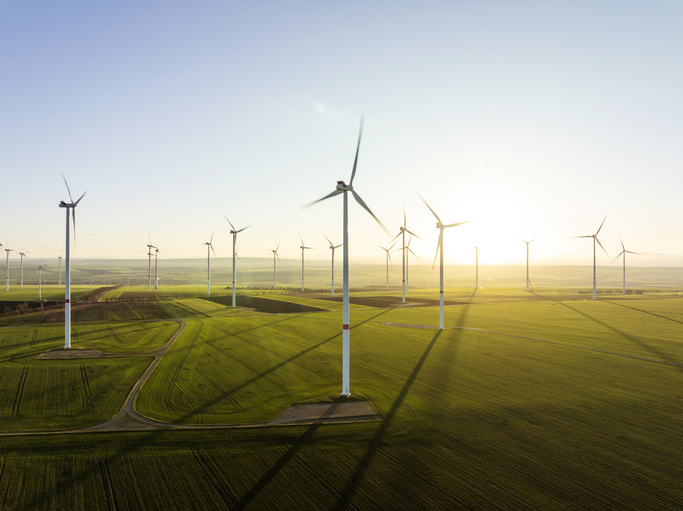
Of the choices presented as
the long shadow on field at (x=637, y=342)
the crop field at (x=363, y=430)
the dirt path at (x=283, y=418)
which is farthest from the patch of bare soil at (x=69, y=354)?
the long shadow on field at (x=637, y=342)

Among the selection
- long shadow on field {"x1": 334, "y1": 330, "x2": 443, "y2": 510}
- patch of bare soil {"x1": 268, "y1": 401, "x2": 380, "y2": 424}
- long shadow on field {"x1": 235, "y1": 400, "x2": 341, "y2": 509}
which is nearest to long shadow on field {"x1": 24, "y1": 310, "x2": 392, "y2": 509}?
long shadow on field {"x1": 235, "y1": 400, "x2": 341, "y2": 509}

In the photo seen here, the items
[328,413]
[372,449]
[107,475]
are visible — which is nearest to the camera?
[107,475]

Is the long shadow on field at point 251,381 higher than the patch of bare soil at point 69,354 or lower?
lower

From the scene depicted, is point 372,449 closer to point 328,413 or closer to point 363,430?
point 363,430

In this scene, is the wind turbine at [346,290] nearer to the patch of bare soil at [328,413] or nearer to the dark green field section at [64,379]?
the patch of bare soil at [328,413]

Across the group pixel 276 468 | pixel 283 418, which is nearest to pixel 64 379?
pixel 283 418

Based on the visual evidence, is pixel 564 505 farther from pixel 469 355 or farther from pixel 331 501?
pixel 469 355

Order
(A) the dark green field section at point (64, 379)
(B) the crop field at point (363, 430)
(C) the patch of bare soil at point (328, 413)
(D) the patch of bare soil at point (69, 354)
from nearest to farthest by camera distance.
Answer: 1. (B) the crop field at point (363, 430)
2. (C) the patch of bare soil at point (328, 413)
3. (A) the dark green field section at point (64, 379)
4. (D) the patch of bare soil at point (69, 354)
